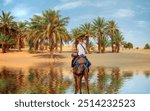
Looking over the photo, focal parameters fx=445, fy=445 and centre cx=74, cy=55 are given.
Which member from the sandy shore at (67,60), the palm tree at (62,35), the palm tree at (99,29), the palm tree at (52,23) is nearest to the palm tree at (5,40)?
the sandy shore at (67,60)

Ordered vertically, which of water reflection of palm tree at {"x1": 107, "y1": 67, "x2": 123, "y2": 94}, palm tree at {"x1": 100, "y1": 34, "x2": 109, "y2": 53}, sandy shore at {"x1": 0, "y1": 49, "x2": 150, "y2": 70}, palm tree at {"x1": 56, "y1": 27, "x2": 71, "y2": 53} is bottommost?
water reflection of palm tree at {"x1": 107, "y1": 67, "x2": 123, "y2": 94}

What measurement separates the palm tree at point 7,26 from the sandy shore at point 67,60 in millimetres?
2413

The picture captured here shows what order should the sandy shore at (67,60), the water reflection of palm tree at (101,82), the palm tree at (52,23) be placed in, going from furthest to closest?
the palm tree at (52,23)
the sandy shore at (67,60)
the water reflection of palm tree at (101,82)

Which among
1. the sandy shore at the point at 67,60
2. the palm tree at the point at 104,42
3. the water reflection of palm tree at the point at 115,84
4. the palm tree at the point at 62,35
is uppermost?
the palm tree at the point at 62,35

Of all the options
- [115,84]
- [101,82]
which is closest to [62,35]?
[101,82]

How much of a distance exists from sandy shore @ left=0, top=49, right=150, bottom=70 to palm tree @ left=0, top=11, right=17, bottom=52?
2413mm

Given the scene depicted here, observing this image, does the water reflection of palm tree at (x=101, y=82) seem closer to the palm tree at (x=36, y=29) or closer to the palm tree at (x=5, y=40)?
the palm tree at (x=36, y=29)

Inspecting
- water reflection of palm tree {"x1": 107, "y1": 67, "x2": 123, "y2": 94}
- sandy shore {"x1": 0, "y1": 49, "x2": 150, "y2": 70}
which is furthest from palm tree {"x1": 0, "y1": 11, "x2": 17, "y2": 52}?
water reflection of palm tree {"x1": 107, "y1": 67, "x2": 123, "y2": 94}

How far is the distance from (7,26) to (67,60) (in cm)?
807

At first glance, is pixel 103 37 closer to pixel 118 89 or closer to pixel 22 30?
pixel 22 30

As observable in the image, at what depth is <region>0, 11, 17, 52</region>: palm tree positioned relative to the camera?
1375 inches

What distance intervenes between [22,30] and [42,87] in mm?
18738

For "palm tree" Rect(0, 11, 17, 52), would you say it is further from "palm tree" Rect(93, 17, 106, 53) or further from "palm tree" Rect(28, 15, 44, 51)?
"palm tree" Rect(93, 17, 106, 53)

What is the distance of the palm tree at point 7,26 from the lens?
115 feet
